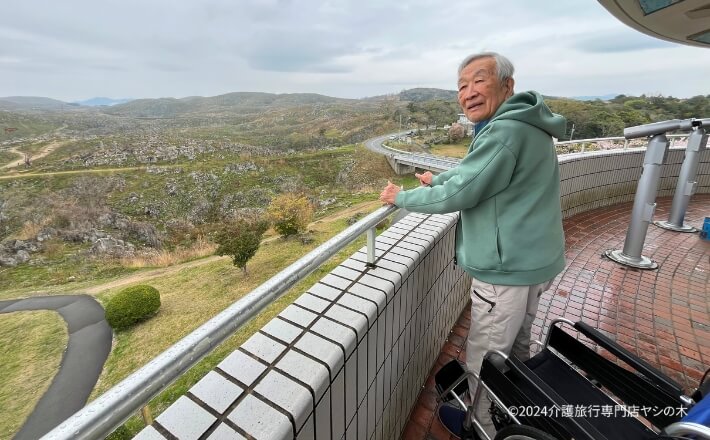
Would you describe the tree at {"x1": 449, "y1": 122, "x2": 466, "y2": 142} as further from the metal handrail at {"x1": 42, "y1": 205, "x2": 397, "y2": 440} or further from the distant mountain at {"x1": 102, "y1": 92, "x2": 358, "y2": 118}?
the distant mountain at {"x1": 102, "y1": 92, "x2": 358, "y2": 118}

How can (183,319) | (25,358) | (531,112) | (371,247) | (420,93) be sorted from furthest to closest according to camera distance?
(420,93), (183,319), (25,358), (371,247), (531,112)

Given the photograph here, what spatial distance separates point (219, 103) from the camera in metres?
148

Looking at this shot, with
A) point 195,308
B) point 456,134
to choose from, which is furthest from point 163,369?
point 456,134

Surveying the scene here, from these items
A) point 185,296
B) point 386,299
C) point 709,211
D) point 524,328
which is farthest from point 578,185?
point 185,296

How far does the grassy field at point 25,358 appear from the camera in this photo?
6.01 metres

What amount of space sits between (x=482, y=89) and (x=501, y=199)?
0.48m

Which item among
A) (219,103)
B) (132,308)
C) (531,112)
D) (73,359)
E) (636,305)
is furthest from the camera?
(219,103)

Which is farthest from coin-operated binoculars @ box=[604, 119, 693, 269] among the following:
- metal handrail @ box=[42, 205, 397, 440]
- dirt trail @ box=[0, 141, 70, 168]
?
dirt trail @ box=[0, 141, 70, 168]

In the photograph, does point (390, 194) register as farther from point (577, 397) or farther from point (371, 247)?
point (577, 397)

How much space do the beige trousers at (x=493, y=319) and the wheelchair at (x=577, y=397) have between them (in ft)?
0.18

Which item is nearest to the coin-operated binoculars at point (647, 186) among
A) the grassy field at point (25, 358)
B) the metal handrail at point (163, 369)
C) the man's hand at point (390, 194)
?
the man's hand at point (390, 194)

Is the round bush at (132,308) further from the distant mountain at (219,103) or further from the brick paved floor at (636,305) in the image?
the distant mountain at (219,103)

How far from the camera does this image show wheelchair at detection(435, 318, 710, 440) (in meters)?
1.00

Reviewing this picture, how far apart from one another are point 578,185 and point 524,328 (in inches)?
155
